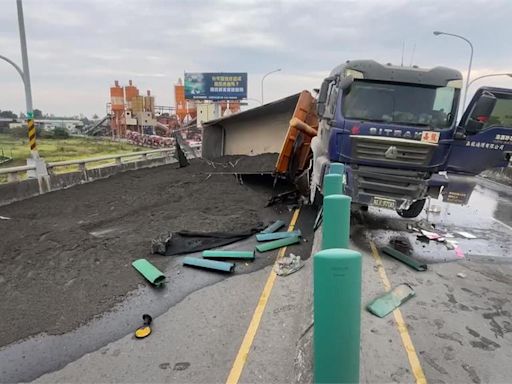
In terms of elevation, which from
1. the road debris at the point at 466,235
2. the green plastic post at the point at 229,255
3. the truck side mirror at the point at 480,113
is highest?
the truck side mirror at the point at 480,113

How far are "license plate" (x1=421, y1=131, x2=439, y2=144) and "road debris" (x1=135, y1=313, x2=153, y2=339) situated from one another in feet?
18.0

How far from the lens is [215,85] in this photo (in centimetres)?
5747

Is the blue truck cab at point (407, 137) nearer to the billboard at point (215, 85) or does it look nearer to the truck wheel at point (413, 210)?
the truck wheel at point (413, 210)

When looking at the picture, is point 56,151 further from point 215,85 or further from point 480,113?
point 215,85

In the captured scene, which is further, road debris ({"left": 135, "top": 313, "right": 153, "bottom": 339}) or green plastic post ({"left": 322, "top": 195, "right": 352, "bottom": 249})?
road debris ({"left": 135, "top": 313, "right": 153, "bottom": 339})

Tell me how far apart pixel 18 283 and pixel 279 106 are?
928 centimetres

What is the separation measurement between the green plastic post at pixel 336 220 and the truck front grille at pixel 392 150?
3.23 m

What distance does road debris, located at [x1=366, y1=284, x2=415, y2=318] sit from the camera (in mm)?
4195

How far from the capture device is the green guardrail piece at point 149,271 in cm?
542

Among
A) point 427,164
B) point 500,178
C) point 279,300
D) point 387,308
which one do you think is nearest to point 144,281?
point 279,300

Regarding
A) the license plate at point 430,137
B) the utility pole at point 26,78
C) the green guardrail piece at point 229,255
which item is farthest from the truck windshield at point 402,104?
the utility pole at point 26,78

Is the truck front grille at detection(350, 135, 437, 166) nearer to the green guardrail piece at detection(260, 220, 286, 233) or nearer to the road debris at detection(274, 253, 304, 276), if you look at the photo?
the green guardrail piece at detection(260, 220, 286, 233)

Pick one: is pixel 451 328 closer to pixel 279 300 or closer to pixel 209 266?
pixel 279 300

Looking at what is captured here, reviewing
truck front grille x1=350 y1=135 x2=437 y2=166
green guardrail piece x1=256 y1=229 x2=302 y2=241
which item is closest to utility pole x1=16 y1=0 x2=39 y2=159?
green guardrail piece x1=256 y1=229 x2=302 y2=241
